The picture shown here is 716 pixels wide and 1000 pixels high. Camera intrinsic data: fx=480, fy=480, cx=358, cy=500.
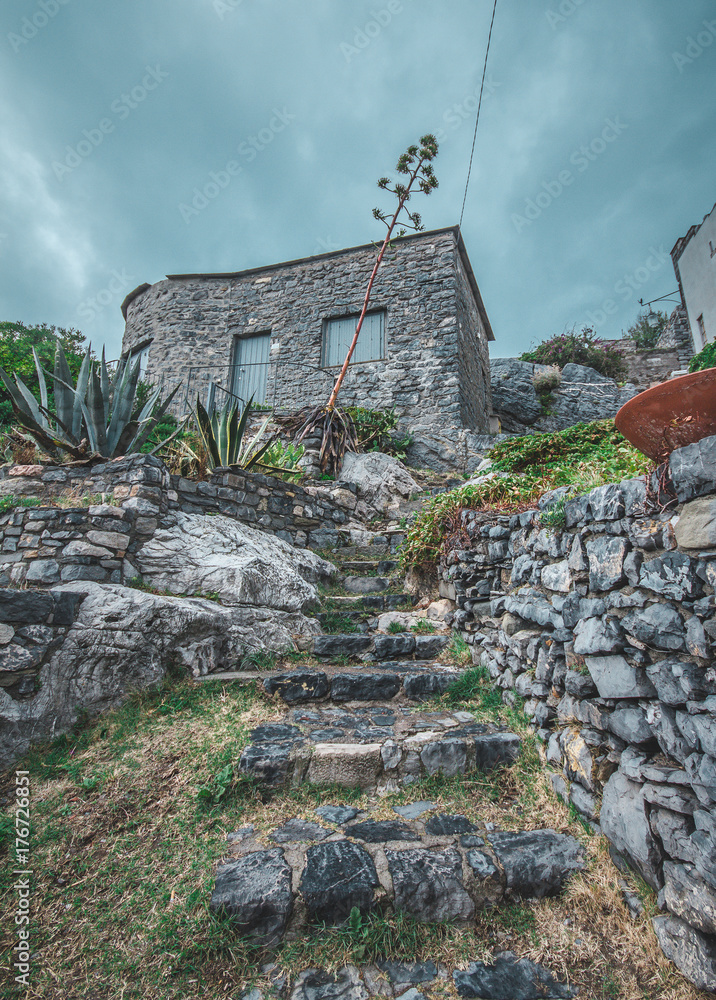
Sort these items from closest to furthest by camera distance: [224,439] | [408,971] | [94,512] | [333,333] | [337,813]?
[408,971]
[337,813]
[94,512]
[224,439]
[333,333]

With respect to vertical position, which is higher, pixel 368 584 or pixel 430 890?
pixel 368 584

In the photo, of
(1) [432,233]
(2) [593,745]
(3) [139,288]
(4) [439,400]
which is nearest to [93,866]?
(2) [593,745]

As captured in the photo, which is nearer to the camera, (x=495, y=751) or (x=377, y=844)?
(x=377, y=844)

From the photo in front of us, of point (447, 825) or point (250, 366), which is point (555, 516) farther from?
point (250, 366)

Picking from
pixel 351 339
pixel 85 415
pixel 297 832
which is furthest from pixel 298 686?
pixel 351 339

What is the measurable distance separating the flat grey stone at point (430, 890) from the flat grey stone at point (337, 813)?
35cm

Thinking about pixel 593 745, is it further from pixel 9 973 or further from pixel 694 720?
pixel 9 973

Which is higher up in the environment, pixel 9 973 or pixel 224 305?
pixel 224 305

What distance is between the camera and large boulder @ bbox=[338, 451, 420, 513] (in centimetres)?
711

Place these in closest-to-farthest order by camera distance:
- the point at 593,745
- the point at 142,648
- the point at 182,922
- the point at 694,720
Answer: the point at 694,720 < the point at 182,922 < the point at 593,745 < the point at 142,648

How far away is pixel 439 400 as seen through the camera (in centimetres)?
935

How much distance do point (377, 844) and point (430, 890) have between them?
0.88 feet

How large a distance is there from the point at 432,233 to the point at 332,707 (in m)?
10.2

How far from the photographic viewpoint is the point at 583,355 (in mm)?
13383
